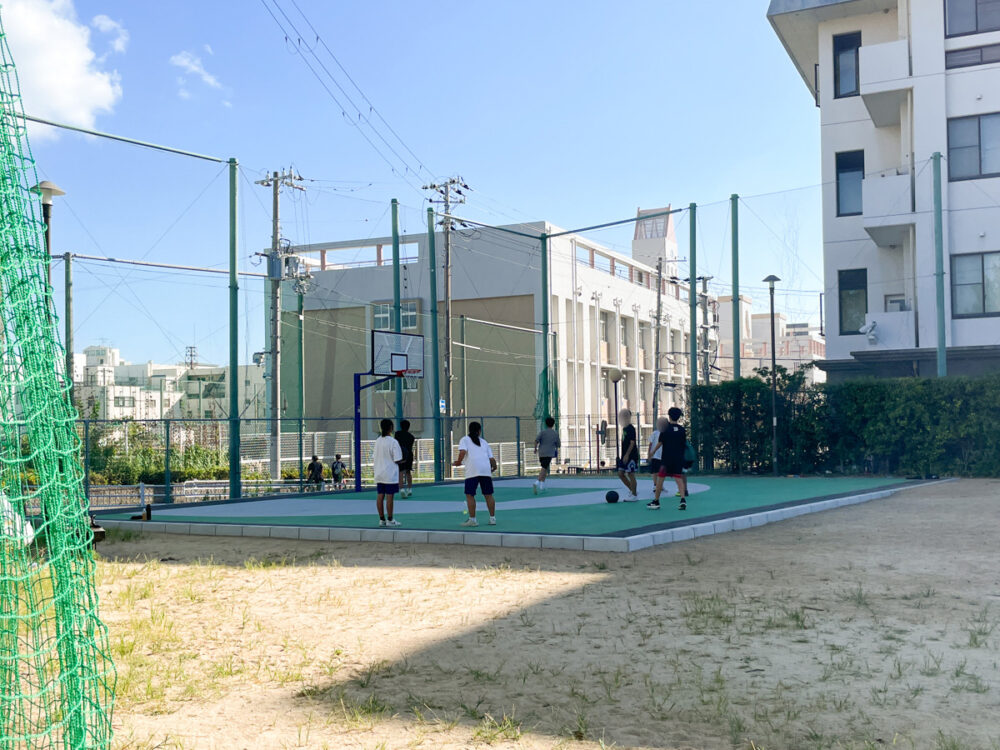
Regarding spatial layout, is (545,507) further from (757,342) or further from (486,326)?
(757,342)

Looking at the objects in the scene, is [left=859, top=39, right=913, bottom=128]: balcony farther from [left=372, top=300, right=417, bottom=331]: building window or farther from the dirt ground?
[left=372, top=300, right=417, bottom=331]: building window

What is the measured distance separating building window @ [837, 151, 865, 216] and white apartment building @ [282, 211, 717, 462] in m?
19.1

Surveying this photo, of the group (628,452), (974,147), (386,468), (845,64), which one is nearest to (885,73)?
(845,64)

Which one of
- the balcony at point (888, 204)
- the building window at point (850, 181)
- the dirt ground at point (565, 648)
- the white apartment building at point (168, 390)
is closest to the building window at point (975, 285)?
the balcony at point (888, 204)

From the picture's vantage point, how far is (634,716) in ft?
17.7

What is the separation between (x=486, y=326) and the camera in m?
52.3

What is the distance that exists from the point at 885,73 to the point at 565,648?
27413 millimetres

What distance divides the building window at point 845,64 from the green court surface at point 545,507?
548 inches

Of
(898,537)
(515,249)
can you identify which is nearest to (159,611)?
(898,537)

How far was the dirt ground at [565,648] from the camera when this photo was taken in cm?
520

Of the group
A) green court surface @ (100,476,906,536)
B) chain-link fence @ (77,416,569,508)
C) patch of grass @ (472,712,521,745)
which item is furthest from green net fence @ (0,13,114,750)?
chain-link fence @ (77,416,569,508)

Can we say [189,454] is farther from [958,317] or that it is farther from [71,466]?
[71,466]

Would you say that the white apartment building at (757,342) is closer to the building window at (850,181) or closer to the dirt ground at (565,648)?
the building window at (850,181)

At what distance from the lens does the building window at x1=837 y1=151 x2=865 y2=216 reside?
31812mm
